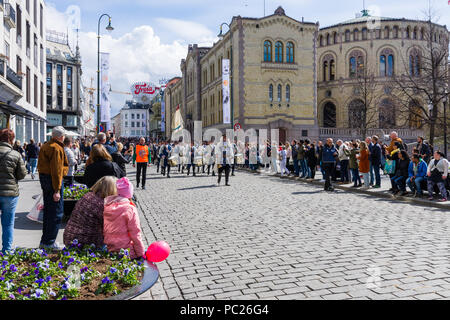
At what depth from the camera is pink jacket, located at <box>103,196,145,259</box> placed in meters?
5.28

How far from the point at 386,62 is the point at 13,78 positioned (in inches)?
1762

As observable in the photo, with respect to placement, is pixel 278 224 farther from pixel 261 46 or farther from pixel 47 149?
pixel 261 46

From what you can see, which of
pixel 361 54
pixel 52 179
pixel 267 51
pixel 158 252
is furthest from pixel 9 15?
pixel 361 54

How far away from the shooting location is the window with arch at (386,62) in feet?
172

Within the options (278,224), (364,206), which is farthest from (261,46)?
(278,224)

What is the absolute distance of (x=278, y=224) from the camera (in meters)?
8.38

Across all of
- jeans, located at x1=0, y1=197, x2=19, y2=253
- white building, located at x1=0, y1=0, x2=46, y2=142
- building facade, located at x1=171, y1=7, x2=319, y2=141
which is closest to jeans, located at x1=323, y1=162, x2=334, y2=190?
jeans, located at x1=0, y1=197, x2=19, y2=253

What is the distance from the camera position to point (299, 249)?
6.34 metres

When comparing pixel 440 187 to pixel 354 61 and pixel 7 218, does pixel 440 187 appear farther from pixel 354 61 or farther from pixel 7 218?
pixel 354 61

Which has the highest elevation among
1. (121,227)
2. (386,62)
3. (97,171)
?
(386,62)

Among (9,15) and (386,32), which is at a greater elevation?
(386,32)

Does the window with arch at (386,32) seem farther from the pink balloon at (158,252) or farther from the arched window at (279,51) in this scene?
the pink balloon at (158,252)

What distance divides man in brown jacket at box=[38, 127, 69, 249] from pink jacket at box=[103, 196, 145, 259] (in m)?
1.42

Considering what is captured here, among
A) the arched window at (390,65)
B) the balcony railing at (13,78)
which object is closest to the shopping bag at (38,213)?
the balcony railing at (13,78)
